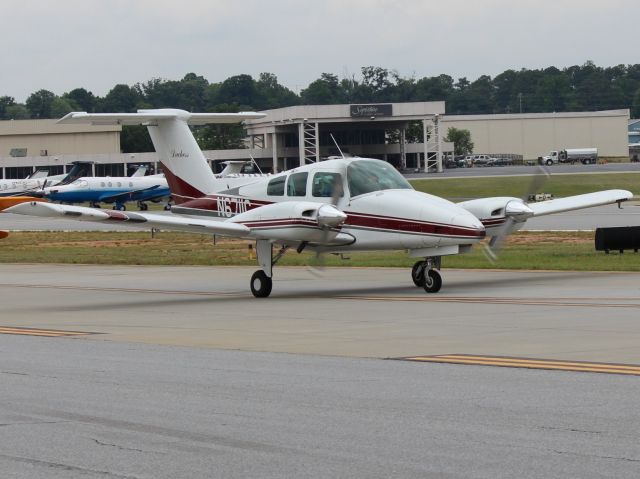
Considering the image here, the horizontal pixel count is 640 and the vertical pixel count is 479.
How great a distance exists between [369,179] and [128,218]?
5377mm

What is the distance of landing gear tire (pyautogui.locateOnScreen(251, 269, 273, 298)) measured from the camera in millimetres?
26547

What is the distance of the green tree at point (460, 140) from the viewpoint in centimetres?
17325

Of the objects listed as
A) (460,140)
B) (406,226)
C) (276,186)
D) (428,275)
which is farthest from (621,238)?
(460,140)

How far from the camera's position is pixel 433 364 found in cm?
1442

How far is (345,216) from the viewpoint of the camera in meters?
25.0

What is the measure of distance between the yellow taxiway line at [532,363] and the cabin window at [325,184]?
11.1m

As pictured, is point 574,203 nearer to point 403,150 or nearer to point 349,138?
point 403,150

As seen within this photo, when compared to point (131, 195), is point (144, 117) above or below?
above

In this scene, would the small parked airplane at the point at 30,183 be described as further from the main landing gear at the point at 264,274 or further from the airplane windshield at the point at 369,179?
the airplane windshield at the point at 369,179

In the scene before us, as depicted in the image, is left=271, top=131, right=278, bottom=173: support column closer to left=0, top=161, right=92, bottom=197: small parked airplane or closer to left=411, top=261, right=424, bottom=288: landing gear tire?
left=0, top=161, right=92, bottom=197: small parked airplane

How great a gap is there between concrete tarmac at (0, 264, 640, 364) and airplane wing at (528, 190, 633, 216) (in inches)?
64.9

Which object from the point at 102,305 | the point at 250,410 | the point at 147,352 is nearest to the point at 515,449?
the point at 250,410

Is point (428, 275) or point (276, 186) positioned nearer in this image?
point (428, 275)

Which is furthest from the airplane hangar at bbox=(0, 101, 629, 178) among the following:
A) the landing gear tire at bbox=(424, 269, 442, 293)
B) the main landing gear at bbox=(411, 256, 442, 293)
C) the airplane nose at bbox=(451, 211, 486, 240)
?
the airplane nose at bbox=(451, 211, 486, 240)
